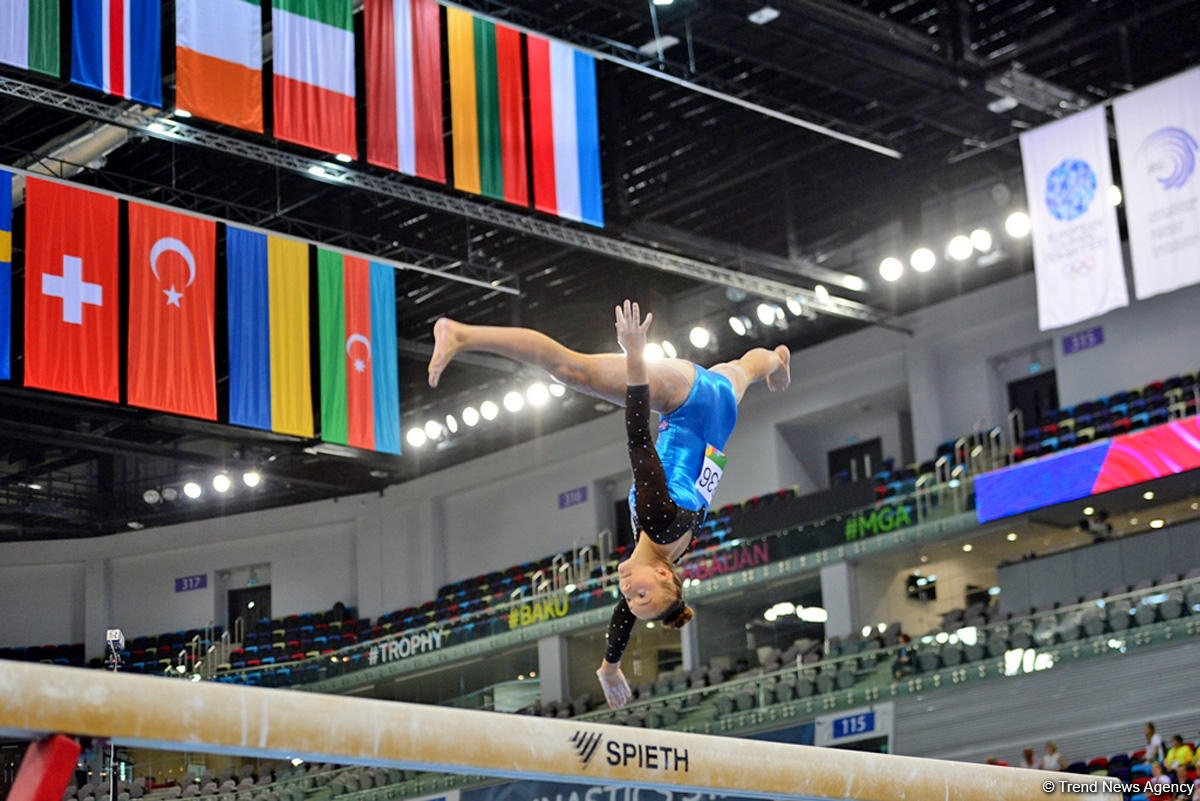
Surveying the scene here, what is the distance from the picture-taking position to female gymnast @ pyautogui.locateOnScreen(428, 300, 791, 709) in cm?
585

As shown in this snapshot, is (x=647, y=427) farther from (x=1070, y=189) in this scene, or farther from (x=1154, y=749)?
(x=1070, y=189)

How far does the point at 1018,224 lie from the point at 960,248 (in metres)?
0.95

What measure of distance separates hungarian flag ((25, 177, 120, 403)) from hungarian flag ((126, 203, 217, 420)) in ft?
0.81

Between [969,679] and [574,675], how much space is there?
29.9 ft

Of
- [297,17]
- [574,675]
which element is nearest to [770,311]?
[574,675]

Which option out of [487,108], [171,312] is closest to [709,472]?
[487,108]

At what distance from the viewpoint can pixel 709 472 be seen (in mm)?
6605

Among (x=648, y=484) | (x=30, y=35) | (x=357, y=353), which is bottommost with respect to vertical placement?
(x=648, y=484)

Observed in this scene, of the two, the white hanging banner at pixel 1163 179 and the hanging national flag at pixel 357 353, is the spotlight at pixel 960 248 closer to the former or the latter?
the white hanging banner at pixel 1163 179

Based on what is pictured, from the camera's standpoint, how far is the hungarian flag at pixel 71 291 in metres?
15.7

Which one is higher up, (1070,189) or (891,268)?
(891,268)

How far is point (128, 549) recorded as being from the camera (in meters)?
32.6

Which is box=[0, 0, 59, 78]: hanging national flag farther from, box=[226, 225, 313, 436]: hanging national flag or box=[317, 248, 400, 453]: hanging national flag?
box=[317, 248, 400, 453]: hanging national flag

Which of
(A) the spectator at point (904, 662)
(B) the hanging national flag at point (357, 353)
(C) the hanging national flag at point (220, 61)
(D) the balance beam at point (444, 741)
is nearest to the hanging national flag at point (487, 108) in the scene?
(C) the hanging national flag at point (220, 61)
